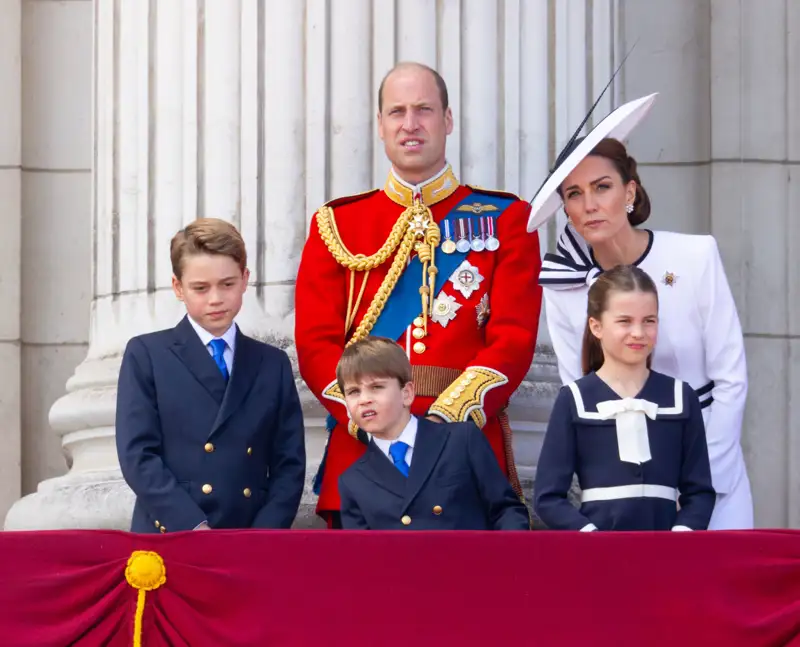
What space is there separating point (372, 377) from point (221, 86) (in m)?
1.71

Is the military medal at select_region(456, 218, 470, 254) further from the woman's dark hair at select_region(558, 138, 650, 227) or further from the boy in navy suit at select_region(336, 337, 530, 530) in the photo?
the boy in navy suit at select_region(336, 337, 530, 530)

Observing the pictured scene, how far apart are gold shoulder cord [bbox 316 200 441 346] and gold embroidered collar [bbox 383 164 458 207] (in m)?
0.03

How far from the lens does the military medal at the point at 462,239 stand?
4.73 m

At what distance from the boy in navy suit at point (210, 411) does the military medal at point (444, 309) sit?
45 cm

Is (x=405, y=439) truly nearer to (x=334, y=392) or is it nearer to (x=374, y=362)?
(x=374, y=362)

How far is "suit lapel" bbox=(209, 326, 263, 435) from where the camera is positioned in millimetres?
4340

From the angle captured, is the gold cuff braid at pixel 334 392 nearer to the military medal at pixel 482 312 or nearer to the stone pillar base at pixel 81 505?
the military medal at pixel 482 312

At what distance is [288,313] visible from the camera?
5.45 m

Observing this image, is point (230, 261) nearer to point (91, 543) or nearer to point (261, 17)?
point (91, 543)

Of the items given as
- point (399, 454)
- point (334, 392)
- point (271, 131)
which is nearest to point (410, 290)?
point (334, 392)

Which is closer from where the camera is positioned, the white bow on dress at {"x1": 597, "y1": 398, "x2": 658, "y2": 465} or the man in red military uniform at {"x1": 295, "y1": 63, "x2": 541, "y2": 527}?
the white bow on dress at {"x1": 597, "y1": 398, "x2": 658, "y2": 465}

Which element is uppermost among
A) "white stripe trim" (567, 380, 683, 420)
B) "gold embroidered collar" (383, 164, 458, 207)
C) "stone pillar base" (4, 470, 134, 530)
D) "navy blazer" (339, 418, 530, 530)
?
"gold embroidered collar" (383, 164, 458, 207)

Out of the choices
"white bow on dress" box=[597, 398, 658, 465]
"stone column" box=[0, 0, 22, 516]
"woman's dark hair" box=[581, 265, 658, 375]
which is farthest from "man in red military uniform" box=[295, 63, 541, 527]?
"stone column" box=[0, 0, 22, 516]

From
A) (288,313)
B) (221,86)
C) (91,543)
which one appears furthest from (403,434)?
(221,86)
